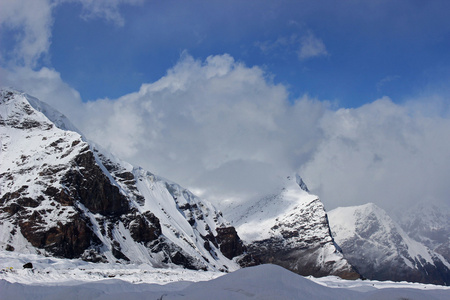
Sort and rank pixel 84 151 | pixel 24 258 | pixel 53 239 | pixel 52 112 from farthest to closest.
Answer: pixel 52 112 < pixel 84 151 < pixel 53 239 < pixel 24 258

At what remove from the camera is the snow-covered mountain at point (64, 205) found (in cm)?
12606

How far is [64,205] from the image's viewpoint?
13412 cm

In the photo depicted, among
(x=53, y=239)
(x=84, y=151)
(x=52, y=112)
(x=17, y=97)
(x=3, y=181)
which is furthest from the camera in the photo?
(x=52, y=112)

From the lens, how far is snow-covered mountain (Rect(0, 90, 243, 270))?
4963 inches

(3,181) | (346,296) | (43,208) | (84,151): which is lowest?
(346,296)

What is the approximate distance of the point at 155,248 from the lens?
160875 mm

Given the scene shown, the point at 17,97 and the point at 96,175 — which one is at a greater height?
the point at 17,97

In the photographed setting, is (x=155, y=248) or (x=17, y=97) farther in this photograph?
(x=17, y=97)

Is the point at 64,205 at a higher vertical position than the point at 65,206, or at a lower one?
higher

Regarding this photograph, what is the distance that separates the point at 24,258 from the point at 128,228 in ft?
283

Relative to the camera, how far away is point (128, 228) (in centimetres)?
15988

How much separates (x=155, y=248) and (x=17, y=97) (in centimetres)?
8247

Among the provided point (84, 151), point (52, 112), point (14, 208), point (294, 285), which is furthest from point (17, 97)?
point (294, 285)

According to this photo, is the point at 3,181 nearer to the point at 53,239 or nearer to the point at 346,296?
the point at 53,239
